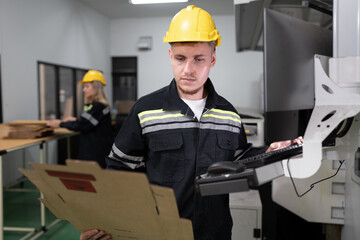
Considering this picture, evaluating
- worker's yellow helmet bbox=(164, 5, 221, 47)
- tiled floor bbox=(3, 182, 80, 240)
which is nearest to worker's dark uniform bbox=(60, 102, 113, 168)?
tiled floor bbox=(3, 182, 80, 240)

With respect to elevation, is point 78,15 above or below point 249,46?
above

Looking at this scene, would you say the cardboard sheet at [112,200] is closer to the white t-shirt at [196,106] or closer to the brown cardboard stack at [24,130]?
the white t-shirt at [196,106]

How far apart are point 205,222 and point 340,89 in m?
0.68

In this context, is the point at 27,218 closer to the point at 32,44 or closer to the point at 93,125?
the point at 93,125

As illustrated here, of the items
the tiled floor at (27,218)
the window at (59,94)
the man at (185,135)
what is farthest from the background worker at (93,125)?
the man at (185,135)

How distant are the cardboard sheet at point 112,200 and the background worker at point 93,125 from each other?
232 cm

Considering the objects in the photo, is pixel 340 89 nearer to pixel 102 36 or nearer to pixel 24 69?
pixel 24 69

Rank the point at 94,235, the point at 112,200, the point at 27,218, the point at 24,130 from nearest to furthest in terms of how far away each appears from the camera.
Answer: the point at 112,200 < the point at 94,235 < the point at 24,130 < the point at 27,218

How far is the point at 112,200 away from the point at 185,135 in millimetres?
487

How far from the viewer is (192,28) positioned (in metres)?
1.07

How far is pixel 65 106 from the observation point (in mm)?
5188

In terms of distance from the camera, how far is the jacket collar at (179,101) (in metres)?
1.16

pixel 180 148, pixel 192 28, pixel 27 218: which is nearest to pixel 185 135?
pixel 180 148

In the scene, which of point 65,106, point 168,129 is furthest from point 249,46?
point 168,129
